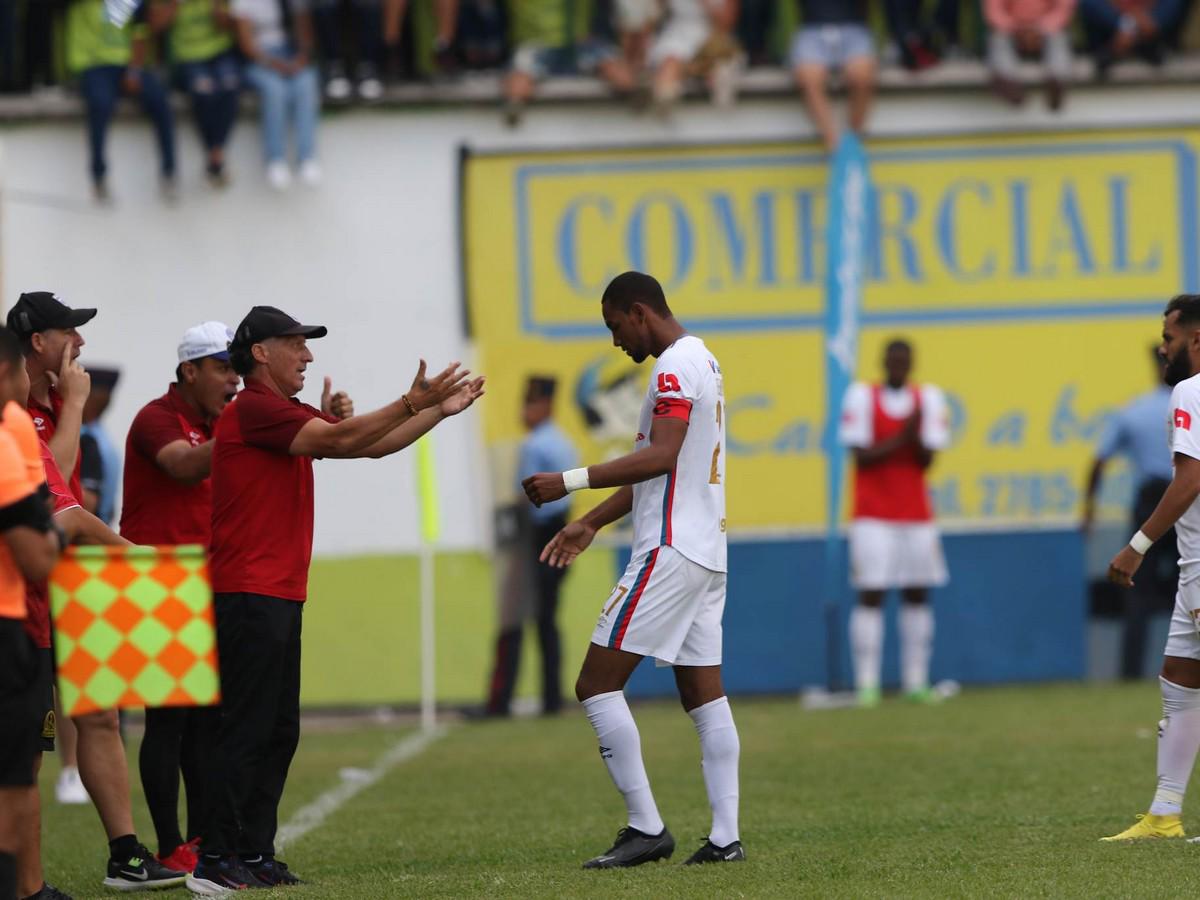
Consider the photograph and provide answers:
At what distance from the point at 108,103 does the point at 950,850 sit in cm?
1152

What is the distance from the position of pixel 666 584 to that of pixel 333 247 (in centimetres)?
1056

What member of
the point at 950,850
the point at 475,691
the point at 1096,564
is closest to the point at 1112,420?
the point at 1096,564

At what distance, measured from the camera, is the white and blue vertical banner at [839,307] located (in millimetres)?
15656

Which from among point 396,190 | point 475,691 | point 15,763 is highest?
point 396,190

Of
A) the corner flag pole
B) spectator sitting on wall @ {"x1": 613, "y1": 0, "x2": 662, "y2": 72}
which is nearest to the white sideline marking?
the corner flag pole

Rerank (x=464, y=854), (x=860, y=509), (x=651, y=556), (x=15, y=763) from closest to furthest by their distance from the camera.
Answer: (x=15, y=763) < (x=651, y=556) < (x=464, y=854) < (x=860, y=509)

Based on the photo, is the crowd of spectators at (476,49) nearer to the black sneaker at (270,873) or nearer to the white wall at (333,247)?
the white wall at (333,247)

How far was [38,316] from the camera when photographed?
24.0 feet

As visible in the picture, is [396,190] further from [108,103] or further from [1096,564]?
[1096,564]

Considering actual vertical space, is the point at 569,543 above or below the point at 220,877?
above

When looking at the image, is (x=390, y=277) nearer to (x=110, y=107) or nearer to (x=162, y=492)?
(x=110, y=107)

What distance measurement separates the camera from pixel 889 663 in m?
17.1

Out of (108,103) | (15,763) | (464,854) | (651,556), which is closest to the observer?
(15,763)

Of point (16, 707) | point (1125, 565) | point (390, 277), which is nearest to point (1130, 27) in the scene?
point (390, 277)
